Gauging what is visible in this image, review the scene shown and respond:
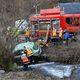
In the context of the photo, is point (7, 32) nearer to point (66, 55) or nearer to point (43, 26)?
point (66, 55)

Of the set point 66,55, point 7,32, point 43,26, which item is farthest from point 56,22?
point 7,32

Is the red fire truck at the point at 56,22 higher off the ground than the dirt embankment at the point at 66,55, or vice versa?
the red fire truck at the point at 56,22

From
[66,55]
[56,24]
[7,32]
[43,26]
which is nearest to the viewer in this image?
[7,32]

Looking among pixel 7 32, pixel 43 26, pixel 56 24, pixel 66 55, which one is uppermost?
pixel 7 32

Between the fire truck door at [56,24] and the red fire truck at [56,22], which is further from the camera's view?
the red fire truck at [56,22]

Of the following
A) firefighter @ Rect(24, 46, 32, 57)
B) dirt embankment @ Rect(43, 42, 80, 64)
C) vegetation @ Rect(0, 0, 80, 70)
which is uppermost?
vegetation @ Rect(0, 0, 80, 70)

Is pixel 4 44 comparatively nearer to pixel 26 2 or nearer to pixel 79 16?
pixel 26 2

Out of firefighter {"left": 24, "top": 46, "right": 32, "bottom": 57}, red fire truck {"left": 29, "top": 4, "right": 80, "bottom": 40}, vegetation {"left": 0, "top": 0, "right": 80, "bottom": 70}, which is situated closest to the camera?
vegetation {"left": 0, "top": 0, "right": 80, "bottom": 70}

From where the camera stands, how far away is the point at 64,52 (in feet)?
57.0

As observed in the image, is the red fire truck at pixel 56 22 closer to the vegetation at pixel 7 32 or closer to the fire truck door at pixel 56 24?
the fire truck door at pixel 56 24

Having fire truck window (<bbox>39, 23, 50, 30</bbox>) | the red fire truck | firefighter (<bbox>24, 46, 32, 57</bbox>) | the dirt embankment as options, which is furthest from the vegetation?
fire truck window (<bbox>39, 23, 50, 30</bbox>)

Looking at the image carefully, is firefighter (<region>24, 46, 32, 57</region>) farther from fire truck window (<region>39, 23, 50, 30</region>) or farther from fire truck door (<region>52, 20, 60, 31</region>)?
fire truck window (<region>39, 23, 50, 30</region>)

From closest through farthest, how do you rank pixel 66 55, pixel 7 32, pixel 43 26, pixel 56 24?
1. pixel 7 32
2. pixel 66 55
3. pixel 56 24
4. pixel 43 26

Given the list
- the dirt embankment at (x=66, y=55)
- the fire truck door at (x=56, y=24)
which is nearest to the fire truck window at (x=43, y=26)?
the fire truck door at (x=56, y=24)
